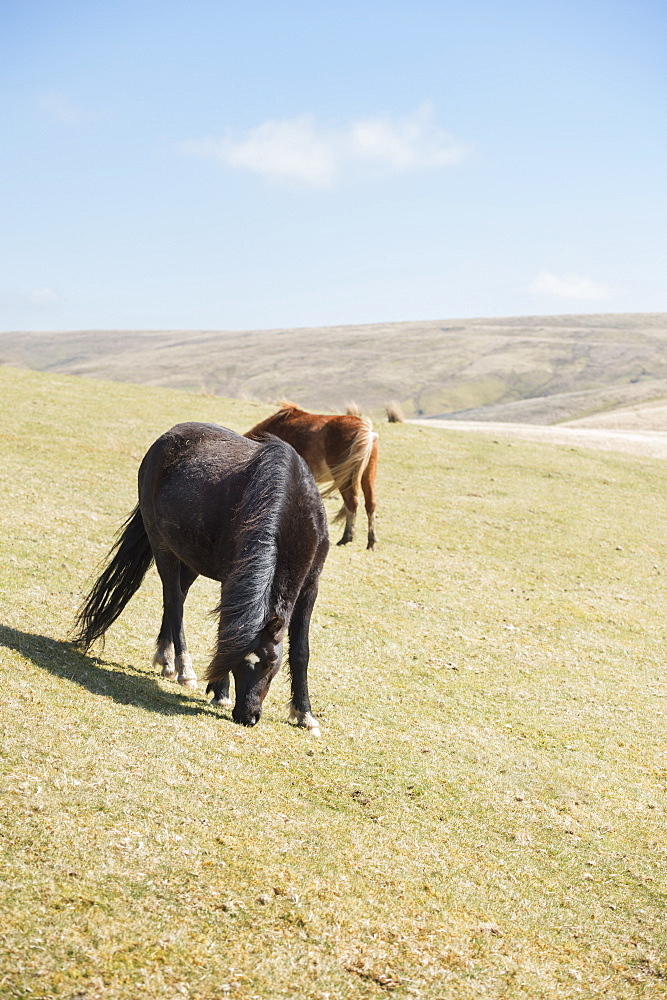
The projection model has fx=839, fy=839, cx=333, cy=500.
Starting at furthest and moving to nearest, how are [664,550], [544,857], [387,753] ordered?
1. [664,550]
2. [387,753]
3. [544,857]

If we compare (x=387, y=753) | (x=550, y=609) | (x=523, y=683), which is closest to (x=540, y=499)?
(x=550, y=609)

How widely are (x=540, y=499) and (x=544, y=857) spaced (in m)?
13.7

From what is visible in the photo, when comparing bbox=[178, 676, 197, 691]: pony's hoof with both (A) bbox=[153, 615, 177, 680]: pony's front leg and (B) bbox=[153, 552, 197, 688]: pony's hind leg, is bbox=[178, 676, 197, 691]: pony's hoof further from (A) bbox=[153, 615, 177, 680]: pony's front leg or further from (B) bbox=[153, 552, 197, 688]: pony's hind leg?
(A) bbox=[153, 615, 177, 680]: pony's front leg

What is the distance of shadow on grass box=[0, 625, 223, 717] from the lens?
23.0 feet

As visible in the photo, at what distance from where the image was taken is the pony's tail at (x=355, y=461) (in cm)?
1452

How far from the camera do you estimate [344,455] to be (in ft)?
48.1

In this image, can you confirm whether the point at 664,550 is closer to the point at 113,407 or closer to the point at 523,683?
the point at 523,683

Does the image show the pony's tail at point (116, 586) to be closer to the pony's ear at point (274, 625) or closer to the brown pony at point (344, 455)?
the pony's ear at point (274, 625)

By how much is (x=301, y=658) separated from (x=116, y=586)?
2242 mm

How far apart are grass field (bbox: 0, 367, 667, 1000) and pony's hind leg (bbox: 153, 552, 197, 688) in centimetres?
20

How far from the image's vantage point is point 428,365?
189000mm

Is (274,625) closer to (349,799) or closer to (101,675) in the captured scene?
(349,799)

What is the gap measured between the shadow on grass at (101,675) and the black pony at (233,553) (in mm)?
230

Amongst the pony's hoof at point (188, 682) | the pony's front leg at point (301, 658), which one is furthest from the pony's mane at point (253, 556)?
the pony's hoof at point (188, 682)
